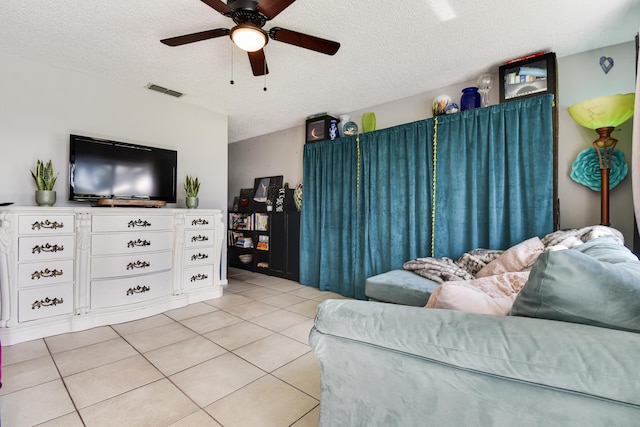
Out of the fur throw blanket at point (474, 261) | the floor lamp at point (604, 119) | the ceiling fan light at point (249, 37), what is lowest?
the fur throw blanket at point (474, 261)

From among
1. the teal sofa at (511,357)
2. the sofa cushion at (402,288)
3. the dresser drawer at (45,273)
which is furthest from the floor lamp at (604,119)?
the dresser drawer at (45,273)

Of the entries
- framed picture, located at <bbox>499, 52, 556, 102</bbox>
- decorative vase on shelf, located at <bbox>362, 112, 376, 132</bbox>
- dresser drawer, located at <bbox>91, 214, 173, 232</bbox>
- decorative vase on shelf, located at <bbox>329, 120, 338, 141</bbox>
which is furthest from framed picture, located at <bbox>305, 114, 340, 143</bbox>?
dresser drawer, located at <bbox>91, 214, 173, 232</bbox>

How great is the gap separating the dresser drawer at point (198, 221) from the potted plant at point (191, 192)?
19cm

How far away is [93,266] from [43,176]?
2.95 ft

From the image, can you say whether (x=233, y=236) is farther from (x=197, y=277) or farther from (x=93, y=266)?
(x=93, y=266)

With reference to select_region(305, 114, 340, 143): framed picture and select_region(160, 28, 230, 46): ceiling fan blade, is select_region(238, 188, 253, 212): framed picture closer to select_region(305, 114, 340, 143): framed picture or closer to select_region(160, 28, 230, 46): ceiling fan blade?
select_region(305, 114, 340, 143): framed picture

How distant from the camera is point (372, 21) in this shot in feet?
6.75

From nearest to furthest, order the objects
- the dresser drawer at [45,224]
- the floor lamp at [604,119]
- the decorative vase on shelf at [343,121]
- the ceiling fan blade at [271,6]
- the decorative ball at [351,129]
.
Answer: the ceiling fan blade at [271,6], the floor lamp at [604,119], the dresser drawer at [45,224], the decorative ball at [351,129], the decorative vase on shelf at [343,121]

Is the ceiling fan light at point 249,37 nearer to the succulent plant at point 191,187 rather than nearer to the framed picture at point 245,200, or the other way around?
the succulent plant at point 191,187

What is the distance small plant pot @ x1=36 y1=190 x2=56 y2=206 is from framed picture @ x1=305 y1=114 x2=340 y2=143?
285 cm

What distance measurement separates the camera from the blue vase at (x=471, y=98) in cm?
279

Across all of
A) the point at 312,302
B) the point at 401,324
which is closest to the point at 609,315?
the point at 401,324

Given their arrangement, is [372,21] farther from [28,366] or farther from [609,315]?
[28,366]

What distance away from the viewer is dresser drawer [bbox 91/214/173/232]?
257cm
